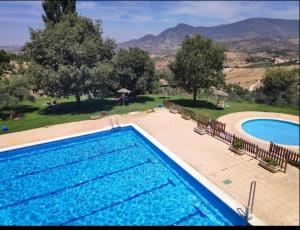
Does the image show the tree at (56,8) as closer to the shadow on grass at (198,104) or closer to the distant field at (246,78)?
the shadow on grass at (198,104)

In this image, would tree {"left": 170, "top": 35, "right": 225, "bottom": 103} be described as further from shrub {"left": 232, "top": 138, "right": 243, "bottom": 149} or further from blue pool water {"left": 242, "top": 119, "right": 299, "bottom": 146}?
shrub {"left": 232, "top": 138, "right": 243, "bottom": 149}

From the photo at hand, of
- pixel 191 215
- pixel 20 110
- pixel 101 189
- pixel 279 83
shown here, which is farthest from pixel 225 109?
pixel 20 110

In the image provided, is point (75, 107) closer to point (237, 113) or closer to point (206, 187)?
point (237, 113)

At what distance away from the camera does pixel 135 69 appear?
29312 mm

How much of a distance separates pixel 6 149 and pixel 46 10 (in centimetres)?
2482

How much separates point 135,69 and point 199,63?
8.15m

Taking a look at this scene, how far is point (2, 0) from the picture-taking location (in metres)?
17.6

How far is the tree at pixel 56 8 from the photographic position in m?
33.7

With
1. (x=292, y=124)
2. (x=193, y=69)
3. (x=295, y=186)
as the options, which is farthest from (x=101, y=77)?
(x=295, y=186)

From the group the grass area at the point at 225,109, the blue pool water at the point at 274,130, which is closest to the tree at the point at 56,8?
the grass area at the point at 225,109

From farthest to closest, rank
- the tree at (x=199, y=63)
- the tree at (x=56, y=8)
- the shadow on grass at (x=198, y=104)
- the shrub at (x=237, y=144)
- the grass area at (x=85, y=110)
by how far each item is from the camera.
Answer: the tree at (x=56, y=8), the shadow on grass at (x=198, y=104), the tree at (x=199, y=63), the grass area at (x=85, y=110), the shrub at (x=237, y=144)

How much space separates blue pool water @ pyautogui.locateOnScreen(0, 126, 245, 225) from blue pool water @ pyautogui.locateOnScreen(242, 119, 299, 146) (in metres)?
8.33

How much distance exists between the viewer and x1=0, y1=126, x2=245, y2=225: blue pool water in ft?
35.6

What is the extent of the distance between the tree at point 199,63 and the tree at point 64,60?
812 centimetres
